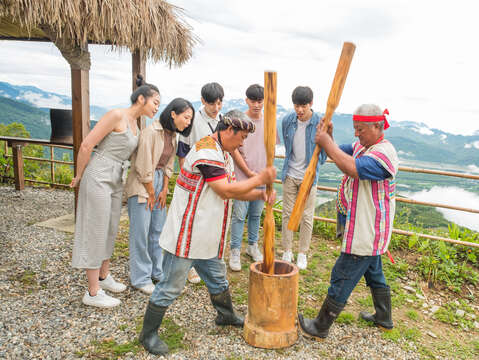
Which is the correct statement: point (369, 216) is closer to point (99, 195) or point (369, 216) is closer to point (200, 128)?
point (200, 128)

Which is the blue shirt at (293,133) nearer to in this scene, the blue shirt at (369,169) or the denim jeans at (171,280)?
the blue shirt at (369,169)

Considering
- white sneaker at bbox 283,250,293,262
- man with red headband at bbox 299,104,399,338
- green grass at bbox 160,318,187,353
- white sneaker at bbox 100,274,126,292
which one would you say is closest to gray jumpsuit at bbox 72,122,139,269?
white sneaker at bbox 100,274,126,292

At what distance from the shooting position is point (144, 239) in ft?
10.4

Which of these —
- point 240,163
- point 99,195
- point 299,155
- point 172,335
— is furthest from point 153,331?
point 299,155

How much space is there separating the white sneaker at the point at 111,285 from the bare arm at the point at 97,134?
1126mm

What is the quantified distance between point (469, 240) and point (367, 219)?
3035mm

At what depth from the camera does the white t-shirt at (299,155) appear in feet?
12.5

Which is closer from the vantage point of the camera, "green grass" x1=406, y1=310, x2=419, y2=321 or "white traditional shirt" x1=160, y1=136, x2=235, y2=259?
"white traditional shirt" x1=160, y1=136, x2=235, y2=259

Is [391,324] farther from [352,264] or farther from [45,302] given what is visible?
[45,302]

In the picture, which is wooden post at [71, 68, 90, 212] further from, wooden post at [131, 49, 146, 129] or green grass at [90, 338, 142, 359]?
green grass at [90, 338, 142, 359]

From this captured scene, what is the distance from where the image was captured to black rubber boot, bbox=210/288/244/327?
8.86 feet

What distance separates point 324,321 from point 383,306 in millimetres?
560

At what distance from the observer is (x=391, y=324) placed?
2.95 m

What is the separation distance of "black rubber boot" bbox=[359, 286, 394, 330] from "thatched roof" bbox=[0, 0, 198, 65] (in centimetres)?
392
